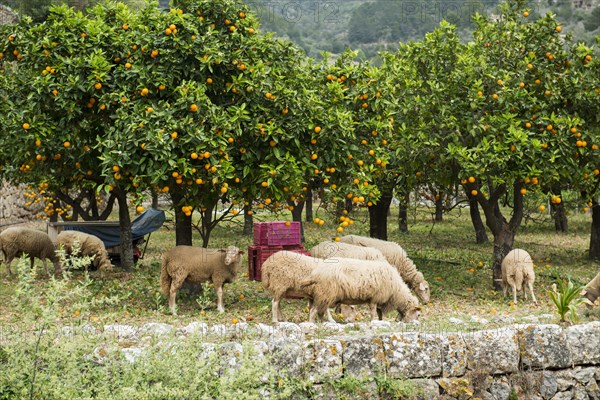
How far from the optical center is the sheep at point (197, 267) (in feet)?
38.3

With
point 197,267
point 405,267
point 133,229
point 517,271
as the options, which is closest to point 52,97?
point 197,267

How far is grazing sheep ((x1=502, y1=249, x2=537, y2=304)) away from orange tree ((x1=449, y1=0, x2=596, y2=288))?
4.06 feet

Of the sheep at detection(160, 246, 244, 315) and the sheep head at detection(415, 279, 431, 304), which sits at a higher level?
the sheep at detection(160, 246, 244, 315)

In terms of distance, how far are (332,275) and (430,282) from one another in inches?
259

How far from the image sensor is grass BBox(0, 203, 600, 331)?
34.7ft

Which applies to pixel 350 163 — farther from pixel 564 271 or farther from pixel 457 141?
pixel 564 271

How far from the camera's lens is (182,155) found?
10.9 meters

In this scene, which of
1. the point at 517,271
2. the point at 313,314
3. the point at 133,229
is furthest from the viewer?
the point at 133,229

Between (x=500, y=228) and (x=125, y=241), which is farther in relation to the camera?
(x=125, y=241)

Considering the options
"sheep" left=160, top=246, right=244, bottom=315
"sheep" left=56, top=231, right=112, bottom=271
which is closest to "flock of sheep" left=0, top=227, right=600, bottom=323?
"sheep" left=160, top=246, right=244, bottom=315

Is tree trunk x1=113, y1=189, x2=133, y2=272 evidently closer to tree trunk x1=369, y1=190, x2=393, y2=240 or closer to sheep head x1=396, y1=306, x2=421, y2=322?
tree trunk x1=369, y1=190, x2=393, y2=240

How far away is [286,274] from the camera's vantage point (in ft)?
34.7

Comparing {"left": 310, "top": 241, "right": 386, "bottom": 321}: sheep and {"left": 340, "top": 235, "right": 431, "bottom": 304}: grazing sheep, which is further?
{"left": 340, "top": 235, "right": 431, "bottom": 304}: grazing sheep

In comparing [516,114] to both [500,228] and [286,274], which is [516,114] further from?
[286,274]
